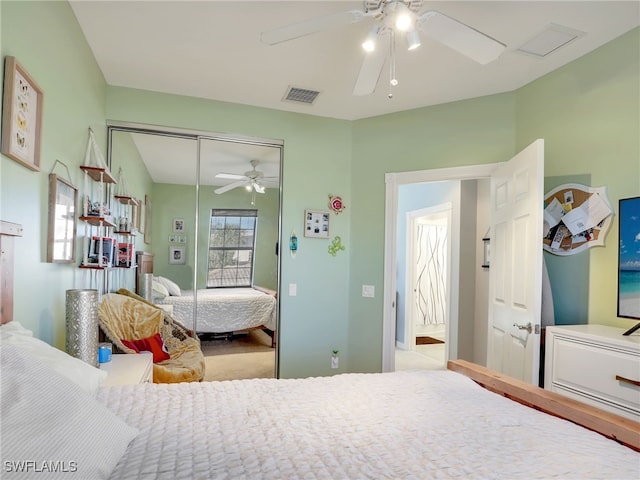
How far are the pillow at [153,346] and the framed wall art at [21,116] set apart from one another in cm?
140

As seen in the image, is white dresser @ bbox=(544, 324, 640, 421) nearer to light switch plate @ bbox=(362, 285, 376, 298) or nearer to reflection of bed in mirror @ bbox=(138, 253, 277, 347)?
light switch plate @ bbox=(362, 285, 376, 298)

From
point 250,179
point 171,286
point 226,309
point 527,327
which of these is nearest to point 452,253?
point 527,327

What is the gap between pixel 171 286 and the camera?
130 inches

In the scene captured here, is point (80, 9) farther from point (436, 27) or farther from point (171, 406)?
point (171, 406)

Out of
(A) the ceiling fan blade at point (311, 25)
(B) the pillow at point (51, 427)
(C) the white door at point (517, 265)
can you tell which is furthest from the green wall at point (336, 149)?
(A) the ceiling fan blade at point (311, 25)

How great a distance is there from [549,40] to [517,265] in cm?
141

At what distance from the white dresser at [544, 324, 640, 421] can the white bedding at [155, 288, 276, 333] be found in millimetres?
2163

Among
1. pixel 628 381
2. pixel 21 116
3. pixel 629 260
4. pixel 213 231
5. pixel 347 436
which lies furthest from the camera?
pixel 213 231

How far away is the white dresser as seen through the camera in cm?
185

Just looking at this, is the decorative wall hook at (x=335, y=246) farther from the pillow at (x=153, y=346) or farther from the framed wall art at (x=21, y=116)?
the framed wall art at (x=21, y=116)

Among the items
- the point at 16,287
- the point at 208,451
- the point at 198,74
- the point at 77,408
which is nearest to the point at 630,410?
the point at 208,451

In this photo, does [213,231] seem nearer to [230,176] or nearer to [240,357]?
[230,176]

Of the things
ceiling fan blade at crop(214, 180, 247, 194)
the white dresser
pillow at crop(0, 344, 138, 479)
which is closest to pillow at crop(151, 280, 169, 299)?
ceiling fan blade at crop(214, 180, 247, 194)

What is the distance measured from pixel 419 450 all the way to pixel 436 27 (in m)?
1.65
